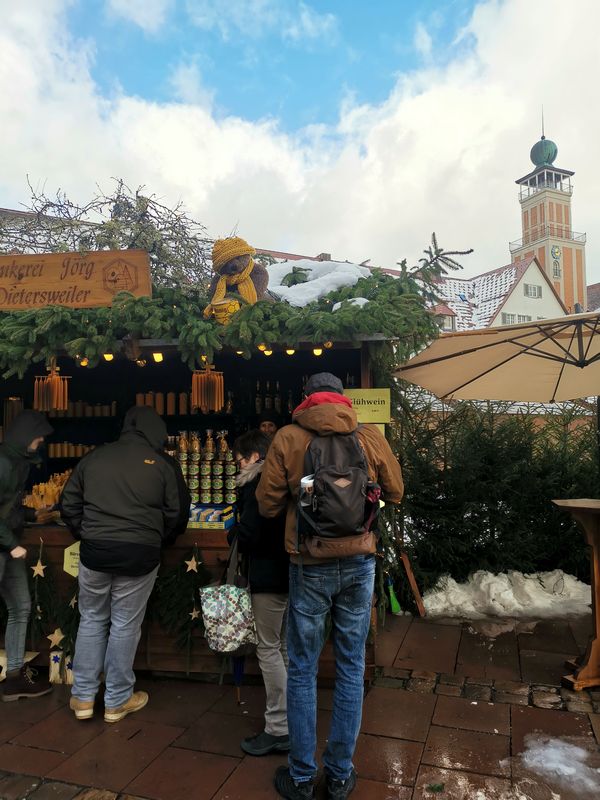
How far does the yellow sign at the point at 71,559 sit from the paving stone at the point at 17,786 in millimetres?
1233

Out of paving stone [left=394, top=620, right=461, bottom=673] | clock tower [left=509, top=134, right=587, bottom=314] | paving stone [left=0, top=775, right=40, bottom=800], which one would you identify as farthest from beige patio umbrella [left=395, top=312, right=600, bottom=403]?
clock tower [left=509, top=134, right=587, bottom=314]

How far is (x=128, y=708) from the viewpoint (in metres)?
3.28

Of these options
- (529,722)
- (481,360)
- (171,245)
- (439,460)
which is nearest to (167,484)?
(529,722)

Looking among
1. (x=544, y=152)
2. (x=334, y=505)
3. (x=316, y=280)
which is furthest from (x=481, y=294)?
(x=544, y=152)

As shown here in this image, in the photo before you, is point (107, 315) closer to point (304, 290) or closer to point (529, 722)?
point (304, 290)

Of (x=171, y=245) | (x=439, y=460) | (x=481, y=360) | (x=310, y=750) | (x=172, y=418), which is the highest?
(x=171, y=245)

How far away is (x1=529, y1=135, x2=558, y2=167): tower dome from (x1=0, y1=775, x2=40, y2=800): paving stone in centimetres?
6904

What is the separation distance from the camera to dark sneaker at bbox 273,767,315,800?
241 cm

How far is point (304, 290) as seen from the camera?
165 inches

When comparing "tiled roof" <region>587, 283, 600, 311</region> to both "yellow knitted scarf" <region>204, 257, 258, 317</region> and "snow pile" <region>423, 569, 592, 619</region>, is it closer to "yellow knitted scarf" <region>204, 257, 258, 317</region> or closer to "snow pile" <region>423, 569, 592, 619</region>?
"snow pile" <region>423, 569, 592, 619</region>

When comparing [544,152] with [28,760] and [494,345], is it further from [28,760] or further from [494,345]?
[28,760]

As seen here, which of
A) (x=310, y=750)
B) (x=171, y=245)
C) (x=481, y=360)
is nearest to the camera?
(x=310, y=750)

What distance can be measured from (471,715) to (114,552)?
7.49 feet

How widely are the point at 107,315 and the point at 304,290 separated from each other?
1434mm
